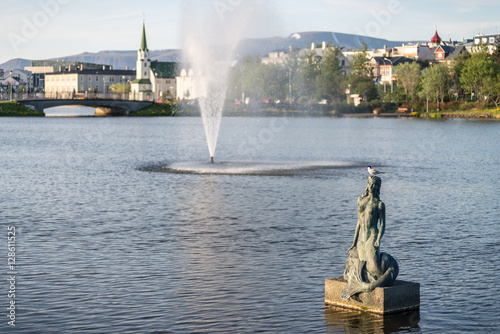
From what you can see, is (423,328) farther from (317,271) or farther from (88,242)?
(88,242)

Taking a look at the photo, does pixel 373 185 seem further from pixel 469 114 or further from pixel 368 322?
pixel 469 114

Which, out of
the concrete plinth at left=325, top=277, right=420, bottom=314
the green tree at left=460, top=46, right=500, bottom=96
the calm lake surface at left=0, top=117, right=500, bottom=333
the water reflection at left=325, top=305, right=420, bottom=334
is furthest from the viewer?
the green tree at left=460, top=46, right=500, bottom=96

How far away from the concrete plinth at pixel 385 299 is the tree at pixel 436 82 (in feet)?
561

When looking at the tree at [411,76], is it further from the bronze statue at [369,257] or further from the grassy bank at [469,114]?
the bronze statue at [369,257]

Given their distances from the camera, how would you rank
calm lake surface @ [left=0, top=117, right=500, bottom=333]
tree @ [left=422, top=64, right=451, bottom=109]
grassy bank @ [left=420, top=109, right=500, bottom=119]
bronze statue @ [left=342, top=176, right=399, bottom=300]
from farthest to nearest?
tree @ [left=422, top=64, right=451, bottom=109] → grassy bank @ [left=420, top=109, right=500, bottom=119] → calm lake surface @ [left=0, top=117, right=500, bottom=333] → bronze statue @ [left=342, top=176, right=399, bottom=300]

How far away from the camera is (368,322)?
1934 centimetres

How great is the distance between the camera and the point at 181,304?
2097cm

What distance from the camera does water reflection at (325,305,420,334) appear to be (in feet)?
62.1

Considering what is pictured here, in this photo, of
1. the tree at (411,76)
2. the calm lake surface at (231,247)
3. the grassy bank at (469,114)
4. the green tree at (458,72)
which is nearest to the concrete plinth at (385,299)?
the calm lake surface at (231,247)

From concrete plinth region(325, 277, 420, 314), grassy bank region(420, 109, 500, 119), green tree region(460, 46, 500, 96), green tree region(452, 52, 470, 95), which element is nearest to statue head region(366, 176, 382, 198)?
concrete plinth region(325, 277, 420, 314)

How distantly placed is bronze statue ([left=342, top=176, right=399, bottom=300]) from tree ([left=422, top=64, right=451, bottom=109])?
171 m

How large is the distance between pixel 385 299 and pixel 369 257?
1.16m

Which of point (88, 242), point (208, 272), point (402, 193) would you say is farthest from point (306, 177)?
point (208, 272)

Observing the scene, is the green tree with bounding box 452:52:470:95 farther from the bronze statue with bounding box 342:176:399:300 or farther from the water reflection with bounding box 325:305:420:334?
the water reflection with bounding box 325:305:420:334
